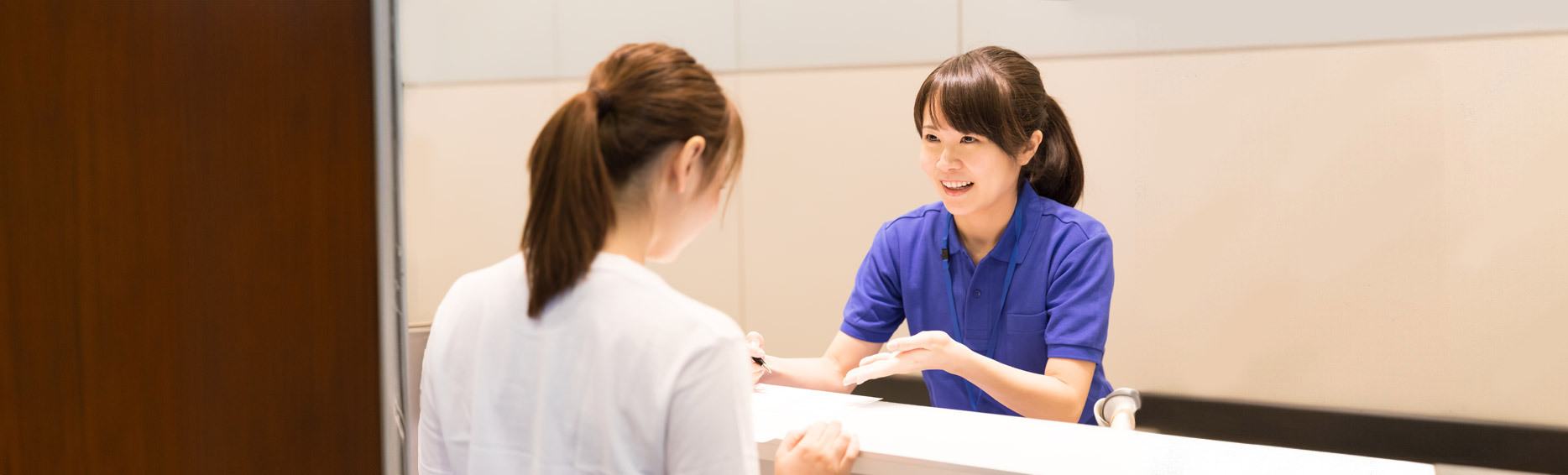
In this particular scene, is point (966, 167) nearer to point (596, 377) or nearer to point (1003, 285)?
point (1003, 285)

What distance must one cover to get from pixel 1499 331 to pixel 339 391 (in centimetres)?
224

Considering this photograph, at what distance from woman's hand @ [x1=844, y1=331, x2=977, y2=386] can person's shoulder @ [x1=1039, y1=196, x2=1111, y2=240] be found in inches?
13.3

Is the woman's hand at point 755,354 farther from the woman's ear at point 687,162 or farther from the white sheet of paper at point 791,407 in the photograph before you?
the woman's ear at point 687,162

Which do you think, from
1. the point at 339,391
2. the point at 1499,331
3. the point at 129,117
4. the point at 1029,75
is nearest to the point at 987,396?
the point at 1029,75

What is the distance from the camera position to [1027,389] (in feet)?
4.92

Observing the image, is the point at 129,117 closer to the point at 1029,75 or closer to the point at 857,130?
the point at 1029,75

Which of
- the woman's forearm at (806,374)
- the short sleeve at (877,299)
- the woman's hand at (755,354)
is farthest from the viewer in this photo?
the short sleeve at (877,299)

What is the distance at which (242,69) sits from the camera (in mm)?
1207

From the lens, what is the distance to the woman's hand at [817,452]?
960 mm

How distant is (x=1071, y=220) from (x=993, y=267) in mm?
159

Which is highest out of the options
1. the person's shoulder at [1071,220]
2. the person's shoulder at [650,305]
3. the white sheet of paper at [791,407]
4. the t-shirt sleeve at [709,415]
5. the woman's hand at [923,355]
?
the person's shoulder at [650,305]

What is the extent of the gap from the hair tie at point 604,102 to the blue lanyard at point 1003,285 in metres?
1.05

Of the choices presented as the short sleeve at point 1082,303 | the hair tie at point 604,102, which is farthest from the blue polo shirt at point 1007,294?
the hair tie at point 604,102

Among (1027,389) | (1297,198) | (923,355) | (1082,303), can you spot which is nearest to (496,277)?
(923,355)
